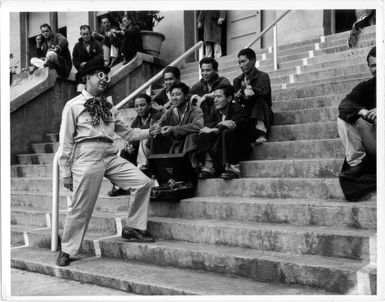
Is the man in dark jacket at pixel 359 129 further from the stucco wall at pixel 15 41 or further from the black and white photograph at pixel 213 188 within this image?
the stucco wall at pixel 15 41

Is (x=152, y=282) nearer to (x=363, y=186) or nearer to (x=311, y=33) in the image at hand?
(x=363, y=186)

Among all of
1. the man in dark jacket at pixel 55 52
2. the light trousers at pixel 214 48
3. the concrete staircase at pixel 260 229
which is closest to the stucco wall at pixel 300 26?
the light trousers at pixel 214 48

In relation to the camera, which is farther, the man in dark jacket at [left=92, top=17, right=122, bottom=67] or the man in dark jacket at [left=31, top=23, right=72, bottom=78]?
the man in dark jacket at [left=92, top=17, right=122, bottom=67]

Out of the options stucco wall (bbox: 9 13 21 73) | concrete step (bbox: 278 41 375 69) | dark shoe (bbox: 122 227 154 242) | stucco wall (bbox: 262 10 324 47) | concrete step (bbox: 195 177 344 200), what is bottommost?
dark shoe (bbox: 122 227 154 242)

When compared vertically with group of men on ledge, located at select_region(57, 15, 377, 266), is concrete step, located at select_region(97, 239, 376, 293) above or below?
below

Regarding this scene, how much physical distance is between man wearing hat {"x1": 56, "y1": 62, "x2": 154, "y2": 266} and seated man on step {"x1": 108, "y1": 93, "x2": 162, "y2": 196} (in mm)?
969

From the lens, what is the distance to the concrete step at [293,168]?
14.8ft

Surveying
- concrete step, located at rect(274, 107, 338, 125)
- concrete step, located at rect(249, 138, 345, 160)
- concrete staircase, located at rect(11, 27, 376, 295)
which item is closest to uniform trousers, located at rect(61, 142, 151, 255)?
concrete staircase, located at rect(11, 27, 376, 295)

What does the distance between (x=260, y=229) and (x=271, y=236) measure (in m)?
0.12

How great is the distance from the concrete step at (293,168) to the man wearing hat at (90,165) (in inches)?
49.4

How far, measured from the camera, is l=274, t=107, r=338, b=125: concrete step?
5457 mm

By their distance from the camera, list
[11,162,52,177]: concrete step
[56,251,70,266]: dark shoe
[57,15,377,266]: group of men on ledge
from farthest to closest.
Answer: [11,162,52,177]: concrete step < [56,251,70,266]: dark shoe < [57,15,377,266]: group of men on ledge

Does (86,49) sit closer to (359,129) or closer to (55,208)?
(55,208)

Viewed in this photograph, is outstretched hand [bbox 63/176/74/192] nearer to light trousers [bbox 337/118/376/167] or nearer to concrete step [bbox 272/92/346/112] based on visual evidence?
light trousers [bbox 337/118/376/167]
